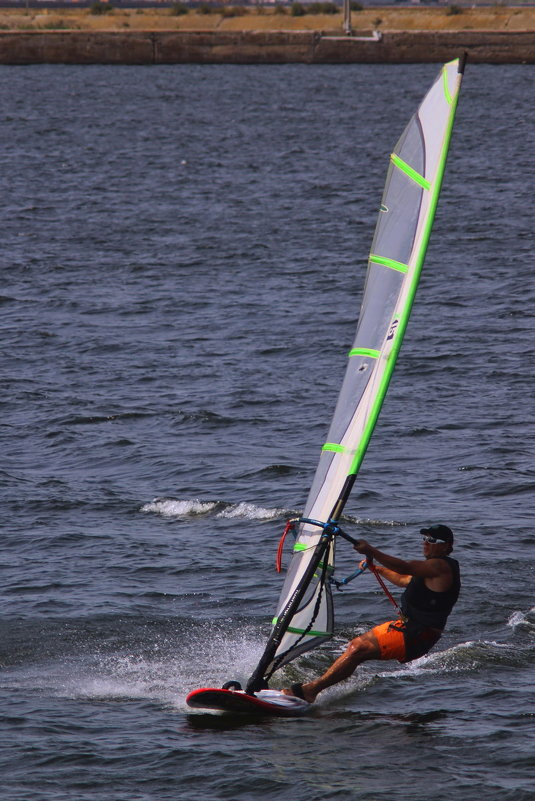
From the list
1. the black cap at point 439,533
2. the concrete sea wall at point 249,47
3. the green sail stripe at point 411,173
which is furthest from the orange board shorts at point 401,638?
the concrete sea wall at point 249,47

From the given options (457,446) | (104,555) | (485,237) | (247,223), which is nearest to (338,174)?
(247,223)

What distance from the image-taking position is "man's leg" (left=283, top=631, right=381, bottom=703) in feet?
35.4

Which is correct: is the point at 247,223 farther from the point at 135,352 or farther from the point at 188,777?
the point at 188,777

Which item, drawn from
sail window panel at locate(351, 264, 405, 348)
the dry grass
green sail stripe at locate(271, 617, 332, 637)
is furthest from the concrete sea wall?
green sail stripe at locate(271, 617, 332, 637)

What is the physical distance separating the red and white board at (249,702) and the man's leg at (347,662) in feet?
0.44

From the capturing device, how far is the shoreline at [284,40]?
9306cm

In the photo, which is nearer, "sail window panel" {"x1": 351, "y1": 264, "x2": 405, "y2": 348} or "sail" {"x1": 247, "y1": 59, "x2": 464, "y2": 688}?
"sail" {"x1": 247, "y1": 59, "x2": 464, "y2": 688}

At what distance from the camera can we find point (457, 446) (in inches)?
721

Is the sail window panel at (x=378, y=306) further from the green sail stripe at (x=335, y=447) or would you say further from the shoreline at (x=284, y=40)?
the shoreline at (x=284, y=40)

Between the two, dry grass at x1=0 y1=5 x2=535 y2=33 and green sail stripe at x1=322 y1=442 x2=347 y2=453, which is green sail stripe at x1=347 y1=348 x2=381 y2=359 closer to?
green sail stripe at x1=322 y1=442 x2=347 y2=453

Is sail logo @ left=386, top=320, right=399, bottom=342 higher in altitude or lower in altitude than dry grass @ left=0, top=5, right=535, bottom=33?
lower

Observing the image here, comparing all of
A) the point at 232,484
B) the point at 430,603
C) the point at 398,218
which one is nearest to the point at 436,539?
the point at 430,603

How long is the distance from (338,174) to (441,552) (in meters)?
39.5

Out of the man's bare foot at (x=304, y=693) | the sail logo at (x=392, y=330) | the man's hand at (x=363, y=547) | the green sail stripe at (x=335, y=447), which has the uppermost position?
the sail logo at (x=392, y=330)
